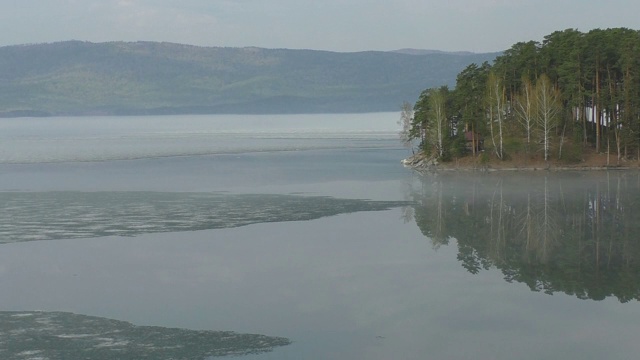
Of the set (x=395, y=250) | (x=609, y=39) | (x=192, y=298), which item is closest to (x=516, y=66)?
(x=609, y=39)

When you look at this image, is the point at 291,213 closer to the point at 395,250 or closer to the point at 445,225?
the point at 445,225

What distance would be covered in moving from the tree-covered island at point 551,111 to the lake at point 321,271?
14.1m

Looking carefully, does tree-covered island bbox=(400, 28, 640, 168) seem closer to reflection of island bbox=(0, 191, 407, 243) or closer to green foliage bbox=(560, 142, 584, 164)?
green foliage bbox=(560, 142, 584, 164)

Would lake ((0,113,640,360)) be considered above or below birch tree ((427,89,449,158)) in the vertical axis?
below

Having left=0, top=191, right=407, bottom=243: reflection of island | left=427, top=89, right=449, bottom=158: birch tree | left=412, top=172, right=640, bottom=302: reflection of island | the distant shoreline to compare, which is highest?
left=427, top=89, right=449, bottom=158: birch tree

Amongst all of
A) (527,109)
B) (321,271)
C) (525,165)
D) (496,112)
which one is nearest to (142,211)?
(321,271)

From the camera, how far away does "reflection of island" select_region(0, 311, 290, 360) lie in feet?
68.5

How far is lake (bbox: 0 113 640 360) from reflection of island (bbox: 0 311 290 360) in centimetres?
8

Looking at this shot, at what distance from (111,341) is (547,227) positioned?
25.6 meters

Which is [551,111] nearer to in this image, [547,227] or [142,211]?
[547,227]

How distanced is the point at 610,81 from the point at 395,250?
163 ft

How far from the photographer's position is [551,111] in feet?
259

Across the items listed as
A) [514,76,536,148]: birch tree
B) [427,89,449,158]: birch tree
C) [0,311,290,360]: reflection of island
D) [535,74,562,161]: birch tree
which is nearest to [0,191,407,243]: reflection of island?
[0,311,290,360]: reflection of island

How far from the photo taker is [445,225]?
43.4 meters
